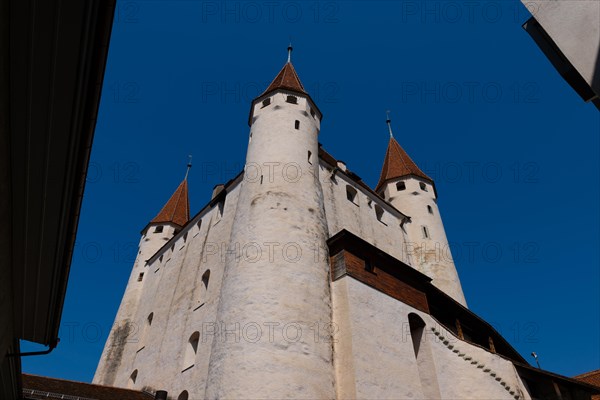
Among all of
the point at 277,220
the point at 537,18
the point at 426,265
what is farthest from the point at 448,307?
the point at 537,18

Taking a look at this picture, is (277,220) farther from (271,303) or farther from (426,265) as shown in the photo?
(426,265)

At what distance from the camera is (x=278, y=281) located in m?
12.7

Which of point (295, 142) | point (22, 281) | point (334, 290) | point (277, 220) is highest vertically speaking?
point (295, 142)

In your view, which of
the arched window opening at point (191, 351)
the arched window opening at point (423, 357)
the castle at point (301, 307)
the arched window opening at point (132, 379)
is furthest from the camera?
the arched window opening at point (132, 379)

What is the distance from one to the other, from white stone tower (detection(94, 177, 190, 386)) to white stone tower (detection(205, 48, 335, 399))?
11.4 metres

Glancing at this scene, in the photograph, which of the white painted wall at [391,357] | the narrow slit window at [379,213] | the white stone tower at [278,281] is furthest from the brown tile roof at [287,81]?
the white painted wall at [391,357]

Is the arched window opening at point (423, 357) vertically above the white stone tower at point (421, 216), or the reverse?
the white stone tower at point (421, 216)

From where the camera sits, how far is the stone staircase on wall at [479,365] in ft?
41.9

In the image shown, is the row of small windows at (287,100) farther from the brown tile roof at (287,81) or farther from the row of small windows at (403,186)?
the row of small windows at (403,186)

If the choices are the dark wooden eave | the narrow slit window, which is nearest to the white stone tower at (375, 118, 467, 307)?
the narrow slit window

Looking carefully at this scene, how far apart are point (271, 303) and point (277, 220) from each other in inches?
125

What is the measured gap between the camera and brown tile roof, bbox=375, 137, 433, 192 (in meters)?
27.2

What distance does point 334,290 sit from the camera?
44.3 feet

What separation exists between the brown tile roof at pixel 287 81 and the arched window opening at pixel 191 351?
1136 cm
